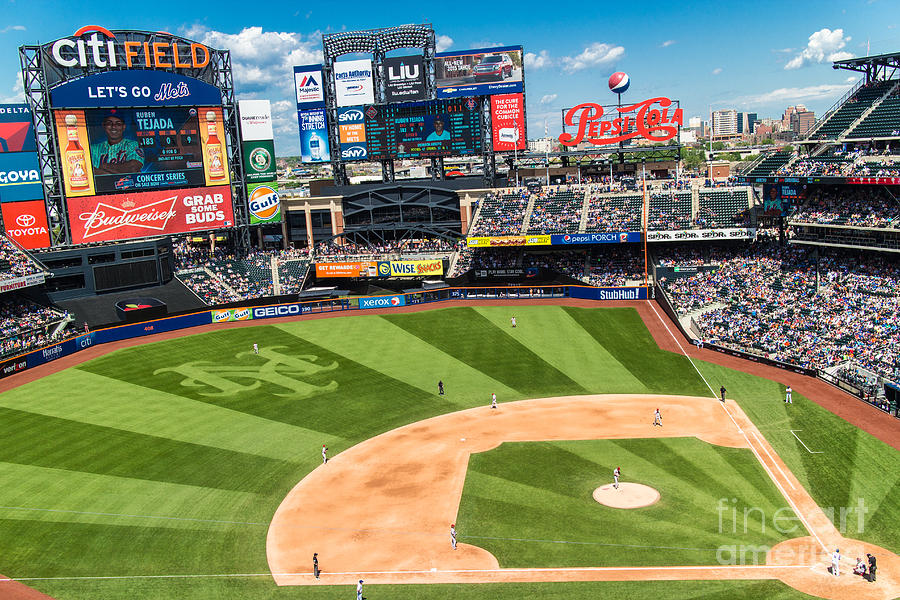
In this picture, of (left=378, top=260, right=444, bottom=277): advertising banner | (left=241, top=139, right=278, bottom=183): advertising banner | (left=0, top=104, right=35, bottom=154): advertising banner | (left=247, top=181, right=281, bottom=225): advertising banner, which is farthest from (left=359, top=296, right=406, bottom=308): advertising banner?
(left=0, top=104, right=35, bottom=154): advertising banner

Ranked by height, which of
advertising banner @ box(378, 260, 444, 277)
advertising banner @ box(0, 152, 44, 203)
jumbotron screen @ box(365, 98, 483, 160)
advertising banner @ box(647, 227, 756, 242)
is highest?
jumbotron screen @ box(365, 98, 483, 160)

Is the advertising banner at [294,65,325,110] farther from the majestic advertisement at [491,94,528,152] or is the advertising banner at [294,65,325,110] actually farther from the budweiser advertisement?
the majestic advertisement at [491,94,528,152]

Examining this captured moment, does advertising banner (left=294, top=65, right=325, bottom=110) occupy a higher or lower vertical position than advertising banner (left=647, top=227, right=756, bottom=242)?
higher

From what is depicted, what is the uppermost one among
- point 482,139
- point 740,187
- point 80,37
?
point 80,37

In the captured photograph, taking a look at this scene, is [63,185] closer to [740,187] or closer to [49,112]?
[49,112]

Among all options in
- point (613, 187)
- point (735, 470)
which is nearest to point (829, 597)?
point (735, 470)

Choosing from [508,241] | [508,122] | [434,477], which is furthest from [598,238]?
[434,477]
